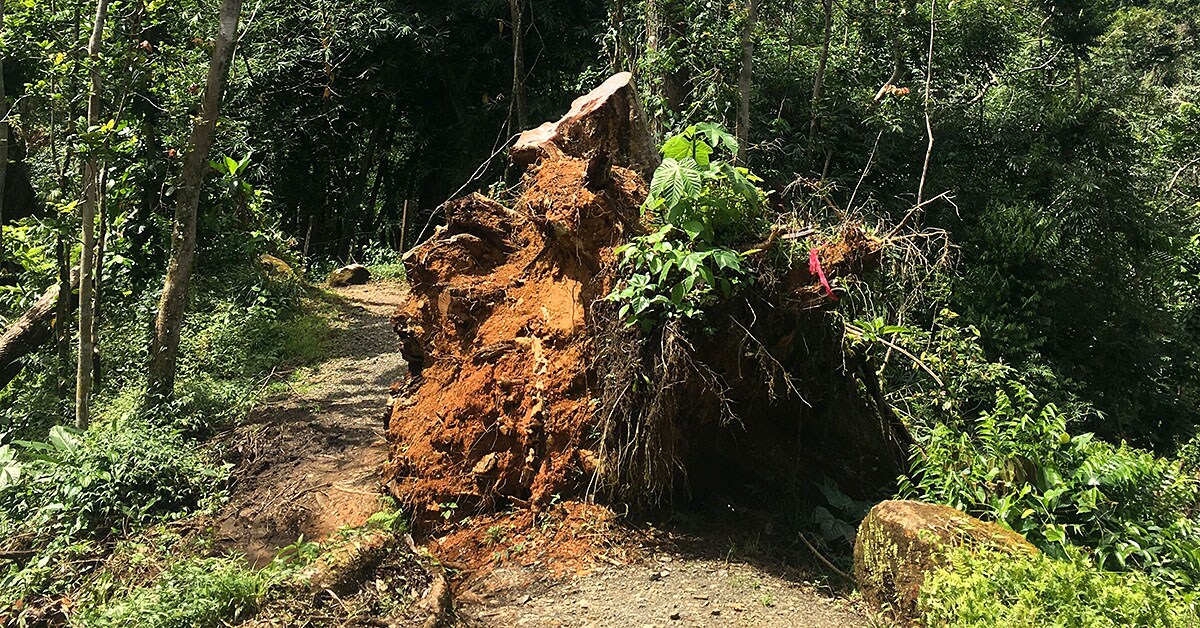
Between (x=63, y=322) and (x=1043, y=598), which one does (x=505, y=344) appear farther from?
(x=63, y=322)

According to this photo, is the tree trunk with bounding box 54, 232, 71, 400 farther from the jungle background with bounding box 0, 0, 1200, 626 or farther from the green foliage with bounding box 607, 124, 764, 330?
the green foliage with bounding box 607, 124, 764, 330

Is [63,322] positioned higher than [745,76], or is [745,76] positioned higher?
[745,76]

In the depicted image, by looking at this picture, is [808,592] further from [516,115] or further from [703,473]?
[516,115]

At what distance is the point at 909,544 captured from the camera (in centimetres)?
447

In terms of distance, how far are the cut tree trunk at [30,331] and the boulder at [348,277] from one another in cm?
515

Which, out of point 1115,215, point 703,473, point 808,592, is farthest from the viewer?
point 1115,215

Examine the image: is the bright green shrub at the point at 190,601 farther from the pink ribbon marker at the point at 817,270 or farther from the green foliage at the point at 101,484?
the pink ribbon marker at the point at 817,270

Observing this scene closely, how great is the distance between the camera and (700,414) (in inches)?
212

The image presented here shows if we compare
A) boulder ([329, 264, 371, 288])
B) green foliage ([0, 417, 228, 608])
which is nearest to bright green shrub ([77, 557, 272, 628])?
green foliage ([0, 417, 228, 608])

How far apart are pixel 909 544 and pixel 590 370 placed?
2.15 metres

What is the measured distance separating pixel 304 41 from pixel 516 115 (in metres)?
3.82

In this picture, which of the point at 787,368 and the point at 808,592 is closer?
the point at 808,592

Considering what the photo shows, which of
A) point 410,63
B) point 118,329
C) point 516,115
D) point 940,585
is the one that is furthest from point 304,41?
point 940,585

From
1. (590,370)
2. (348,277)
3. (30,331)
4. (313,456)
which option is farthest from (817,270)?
(348,277)
